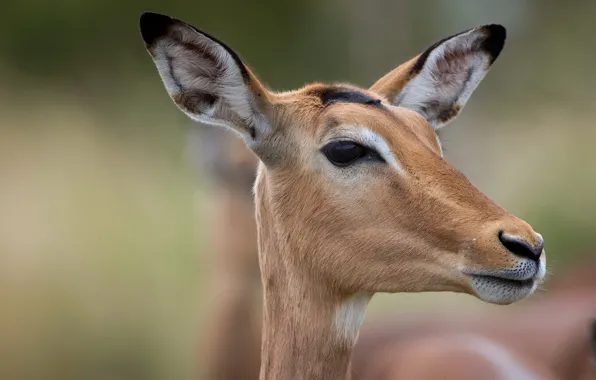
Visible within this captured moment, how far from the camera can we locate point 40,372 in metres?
7.05

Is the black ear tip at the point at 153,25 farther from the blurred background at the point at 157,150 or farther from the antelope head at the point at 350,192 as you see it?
the blurred background at the point at 157,150

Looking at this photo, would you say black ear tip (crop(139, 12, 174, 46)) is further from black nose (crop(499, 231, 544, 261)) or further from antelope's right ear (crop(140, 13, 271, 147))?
black nose (crop(499, 231, 544, 261))

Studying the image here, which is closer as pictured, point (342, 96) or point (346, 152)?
point (346, 152)

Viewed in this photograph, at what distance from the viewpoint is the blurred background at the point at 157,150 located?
7.50m

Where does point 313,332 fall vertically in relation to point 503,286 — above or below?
below

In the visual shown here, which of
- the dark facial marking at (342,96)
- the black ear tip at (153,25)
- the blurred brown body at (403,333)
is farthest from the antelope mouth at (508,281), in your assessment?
the blurred brown body at (403,333)

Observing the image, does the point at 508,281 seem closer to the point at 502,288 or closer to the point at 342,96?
the point at 502,288

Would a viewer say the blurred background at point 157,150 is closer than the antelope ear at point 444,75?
No

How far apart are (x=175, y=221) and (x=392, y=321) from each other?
11.4ft

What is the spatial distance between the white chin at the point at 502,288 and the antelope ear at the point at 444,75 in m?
1.04

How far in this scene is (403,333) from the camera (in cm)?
567

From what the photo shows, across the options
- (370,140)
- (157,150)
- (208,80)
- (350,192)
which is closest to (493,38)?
(370,140)

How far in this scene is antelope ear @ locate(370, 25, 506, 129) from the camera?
11.9 feet

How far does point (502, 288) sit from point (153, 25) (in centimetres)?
135
